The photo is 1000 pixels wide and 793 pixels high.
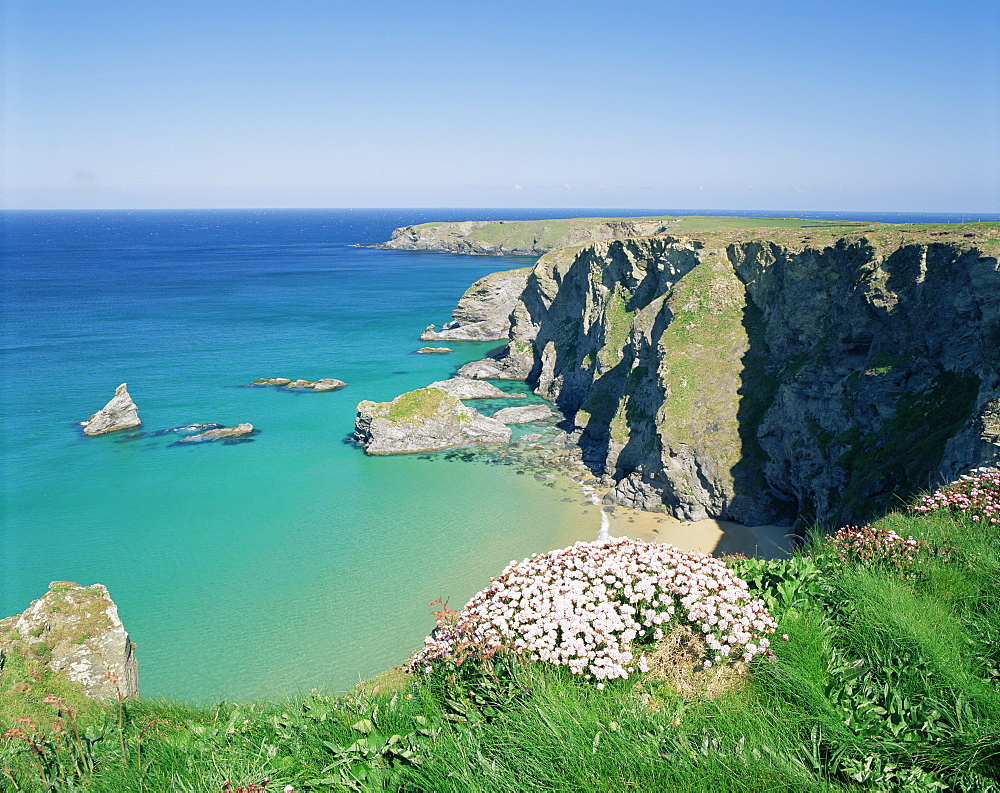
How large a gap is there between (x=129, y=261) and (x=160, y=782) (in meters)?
223

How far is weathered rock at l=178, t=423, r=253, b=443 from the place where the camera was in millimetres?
52416

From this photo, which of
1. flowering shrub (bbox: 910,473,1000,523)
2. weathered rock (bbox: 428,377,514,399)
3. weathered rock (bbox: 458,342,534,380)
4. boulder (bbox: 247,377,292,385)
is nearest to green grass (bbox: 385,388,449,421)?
weathered rock (bbox: 428,377,514,399)

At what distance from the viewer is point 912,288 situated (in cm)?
3108

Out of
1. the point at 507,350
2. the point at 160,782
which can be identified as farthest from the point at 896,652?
the point at 507,350

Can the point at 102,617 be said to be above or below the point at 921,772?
below

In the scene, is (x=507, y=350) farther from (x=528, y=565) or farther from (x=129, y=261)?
(x=129, y=261)

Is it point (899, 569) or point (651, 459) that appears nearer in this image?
point (899, 569)

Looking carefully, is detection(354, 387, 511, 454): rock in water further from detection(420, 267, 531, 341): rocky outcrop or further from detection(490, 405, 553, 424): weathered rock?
detection(420, 267, 531, 341): rocky outcrop

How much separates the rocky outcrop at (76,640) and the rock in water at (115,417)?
43.6 metres

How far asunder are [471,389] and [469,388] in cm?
26

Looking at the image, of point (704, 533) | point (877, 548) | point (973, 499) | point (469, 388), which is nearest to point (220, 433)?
point (469, 388)

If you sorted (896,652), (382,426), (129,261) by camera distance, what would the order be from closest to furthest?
(896,652) → (382,426) → (129,261)

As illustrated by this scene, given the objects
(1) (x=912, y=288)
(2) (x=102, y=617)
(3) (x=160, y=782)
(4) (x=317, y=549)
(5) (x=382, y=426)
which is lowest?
(4) (x=317, y=549)

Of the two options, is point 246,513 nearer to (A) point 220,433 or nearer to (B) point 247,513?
(B) point 247,513
